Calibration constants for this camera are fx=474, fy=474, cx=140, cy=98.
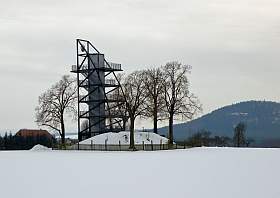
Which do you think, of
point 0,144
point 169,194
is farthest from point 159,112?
point 169,194

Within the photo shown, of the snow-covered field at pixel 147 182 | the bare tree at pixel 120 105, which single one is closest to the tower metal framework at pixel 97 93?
the bare tree at pixel 120 105

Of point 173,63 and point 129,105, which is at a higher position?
point 173,63

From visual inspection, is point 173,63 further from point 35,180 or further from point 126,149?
point 35,180

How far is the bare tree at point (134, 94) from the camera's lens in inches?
2613

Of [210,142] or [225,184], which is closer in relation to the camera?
[225,184]

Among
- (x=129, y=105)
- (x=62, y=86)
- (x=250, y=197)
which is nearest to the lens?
(x=250, y=197)

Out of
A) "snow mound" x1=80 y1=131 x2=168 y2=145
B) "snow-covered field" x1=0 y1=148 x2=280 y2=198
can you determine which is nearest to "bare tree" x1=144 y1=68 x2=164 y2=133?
"snow mound" x1=80 y1=131 x2=168 y2=145

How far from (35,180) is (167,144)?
38.1 meters

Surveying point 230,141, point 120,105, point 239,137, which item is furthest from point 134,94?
point 230,141

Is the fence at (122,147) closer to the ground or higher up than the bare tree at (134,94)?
closer to the ground

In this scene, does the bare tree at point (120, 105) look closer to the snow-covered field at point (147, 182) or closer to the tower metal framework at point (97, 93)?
the tower metal framework at point (97, 93)

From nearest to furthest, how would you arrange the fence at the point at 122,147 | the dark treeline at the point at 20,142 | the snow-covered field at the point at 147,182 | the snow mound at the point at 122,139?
the snow-covered field at the point at 147,182 < the fence at the point at 122,147 < the snow mound at the point at 122,139 < the dark treeline at the point at 20,142

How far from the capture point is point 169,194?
741 inches

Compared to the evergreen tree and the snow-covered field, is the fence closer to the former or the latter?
the evergreen tree
